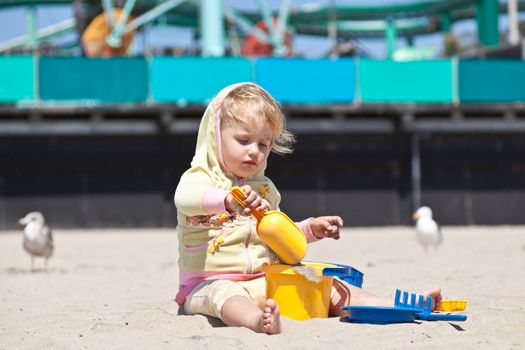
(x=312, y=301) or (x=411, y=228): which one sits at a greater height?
(x=312, y=301)

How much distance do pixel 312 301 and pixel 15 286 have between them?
10.4 ft

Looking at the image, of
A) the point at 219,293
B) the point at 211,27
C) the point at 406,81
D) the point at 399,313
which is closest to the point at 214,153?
the point at 219,293

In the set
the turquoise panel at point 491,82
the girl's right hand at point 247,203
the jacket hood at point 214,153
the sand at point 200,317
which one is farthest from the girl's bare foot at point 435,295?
the turquoise panel at point 491,82

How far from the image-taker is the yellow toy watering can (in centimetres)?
360

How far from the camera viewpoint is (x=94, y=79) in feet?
43.6

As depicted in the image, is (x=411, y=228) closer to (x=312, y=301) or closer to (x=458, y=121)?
(x=458, y=121)

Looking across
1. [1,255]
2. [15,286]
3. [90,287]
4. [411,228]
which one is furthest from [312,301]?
[411,228]

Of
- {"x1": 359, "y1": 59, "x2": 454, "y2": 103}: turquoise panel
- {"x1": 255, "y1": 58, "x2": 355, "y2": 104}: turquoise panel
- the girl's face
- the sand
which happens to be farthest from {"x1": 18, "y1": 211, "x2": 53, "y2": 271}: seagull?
{"x1": 359, "y1": 59, "x2": 454, "y2": 103}: turquoise panel

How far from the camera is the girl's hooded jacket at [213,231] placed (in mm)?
3873

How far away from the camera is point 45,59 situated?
13.1m

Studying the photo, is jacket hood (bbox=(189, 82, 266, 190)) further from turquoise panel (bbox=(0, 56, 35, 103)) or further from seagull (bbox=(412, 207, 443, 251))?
turquoise panel (bbox=(0, 56, 35, 103))

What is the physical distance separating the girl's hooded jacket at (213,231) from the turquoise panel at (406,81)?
9945mm

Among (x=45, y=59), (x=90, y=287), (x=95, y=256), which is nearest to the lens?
(x=90, y=287)

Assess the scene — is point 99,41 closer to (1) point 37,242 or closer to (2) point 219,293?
(1) point 37,242
